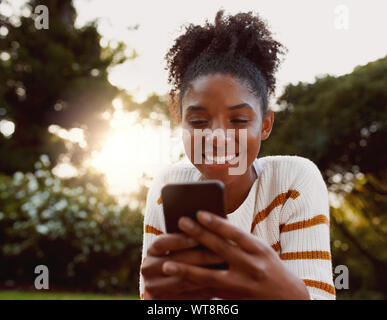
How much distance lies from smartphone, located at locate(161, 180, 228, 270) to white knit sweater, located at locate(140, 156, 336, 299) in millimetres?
529

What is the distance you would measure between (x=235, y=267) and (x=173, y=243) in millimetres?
191

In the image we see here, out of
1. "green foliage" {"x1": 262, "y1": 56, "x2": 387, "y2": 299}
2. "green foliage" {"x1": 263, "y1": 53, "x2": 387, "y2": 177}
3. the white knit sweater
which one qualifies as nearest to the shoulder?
the white knit sweater

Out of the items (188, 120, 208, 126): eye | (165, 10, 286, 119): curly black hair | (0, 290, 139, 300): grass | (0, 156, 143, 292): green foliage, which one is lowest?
(0, 290, 139, 300): grass

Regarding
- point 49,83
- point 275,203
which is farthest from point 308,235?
point 49,83

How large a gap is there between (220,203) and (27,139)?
1477 centimetres

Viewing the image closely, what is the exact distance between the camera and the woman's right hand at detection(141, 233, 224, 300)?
1.26 metres

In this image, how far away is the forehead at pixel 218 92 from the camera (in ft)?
5.51

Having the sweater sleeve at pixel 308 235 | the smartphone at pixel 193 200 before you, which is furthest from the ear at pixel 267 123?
the smartphone at pixel 193 200

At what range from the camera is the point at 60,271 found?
360 inches

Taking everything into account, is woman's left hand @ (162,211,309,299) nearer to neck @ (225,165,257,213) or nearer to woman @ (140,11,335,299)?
woman @ (140,11,335,299)

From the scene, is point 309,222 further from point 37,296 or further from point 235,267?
point 37,296

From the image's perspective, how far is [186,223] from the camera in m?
1.23
